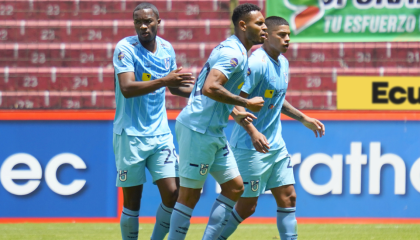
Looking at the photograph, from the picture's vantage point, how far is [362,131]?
5938 mm

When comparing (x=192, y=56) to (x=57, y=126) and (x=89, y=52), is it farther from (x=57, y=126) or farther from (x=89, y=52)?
(x=57, y=126)

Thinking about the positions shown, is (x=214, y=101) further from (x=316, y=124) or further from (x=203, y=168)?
(x=316, y=124)

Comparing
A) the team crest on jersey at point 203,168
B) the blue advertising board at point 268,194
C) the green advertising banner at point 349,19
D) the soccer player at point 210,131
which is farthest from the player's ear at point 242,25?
the green advertising banner at point 349,19

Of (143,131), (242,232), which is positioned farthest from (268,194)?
(143,131)

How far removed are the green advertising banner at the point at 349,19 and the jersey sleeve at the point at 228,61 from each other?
165 inches

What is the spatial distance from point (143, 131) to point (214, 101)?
57 centimetres

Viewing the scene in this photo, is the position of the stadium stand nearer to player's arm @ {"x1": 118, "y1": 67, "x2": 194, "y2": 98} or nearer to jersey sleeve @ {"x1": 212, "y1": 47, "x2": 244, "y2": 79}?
player's arm @ {"x1": 118, "y1": 67, "x2": 194, "y2": 98}

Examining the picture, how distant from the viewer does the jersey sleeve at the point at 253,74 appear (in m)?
3.88

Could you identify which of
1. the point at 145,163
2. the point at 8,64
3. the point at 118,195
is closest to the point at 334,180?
the point at 118,195

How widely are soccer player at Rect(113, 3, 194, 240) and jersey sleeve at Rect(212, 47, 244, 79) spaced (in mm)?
489

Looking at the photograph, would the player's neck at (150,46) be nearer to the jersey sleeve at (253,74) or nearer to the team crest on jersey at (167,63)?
the team crest on jersey at (167,63)

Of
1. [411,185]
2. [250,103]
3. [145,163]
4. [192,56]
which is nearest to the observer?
[250,103]

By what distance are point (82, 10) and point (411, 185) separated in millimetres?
4896

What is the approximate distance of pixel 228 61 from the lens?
11.1ft
